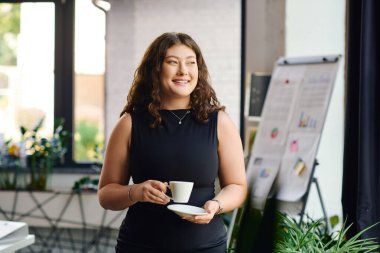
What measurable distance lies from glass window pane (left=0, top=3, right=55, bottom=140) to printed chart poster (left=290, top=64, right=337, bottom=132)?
2.34m

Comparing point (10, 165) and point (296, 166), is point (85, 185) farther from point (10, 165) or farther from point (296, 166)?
point (296, 166)

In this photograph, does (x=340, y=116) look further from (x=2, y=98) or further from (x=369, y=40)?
(x=2, y=98)

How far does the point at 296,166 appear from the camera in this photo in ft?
11.0

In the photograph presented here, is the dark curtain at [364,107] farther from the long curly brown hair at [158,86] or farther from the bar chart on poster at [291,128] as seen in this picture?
the long curly brown hair at [158,86]

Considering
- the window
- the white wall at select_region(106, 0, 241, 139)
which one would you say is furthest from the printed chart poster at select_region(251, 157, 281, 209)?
the window

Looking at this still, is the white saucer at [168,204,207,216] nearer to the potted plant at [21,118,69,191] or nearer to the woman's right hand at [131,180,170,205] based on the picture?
the woman's right hand at [131,180,170,205]

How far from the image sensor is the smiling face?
1.64 m

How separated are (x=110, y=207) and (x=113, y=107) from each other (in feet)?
10.1

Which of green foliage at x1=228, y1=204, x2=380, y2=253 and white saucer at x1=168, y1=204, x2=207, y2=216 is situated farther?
green foliage at x1=228, y1=204, x2=380, y2=253

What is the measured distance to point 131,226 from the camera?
1.67 meters

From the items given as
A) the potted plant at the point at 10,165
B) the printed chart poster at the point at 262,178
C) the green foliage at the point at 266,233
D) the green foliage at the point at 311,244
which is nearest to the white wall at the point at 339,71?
the green foliage at the point at 266,233

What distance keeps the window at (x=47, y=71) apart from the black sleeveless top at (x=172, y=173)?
3.43m

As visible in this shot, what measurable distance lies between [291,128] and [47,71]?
2403 mm

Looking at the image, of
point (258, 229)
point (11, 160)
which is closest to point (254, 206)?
point (258, 229)
